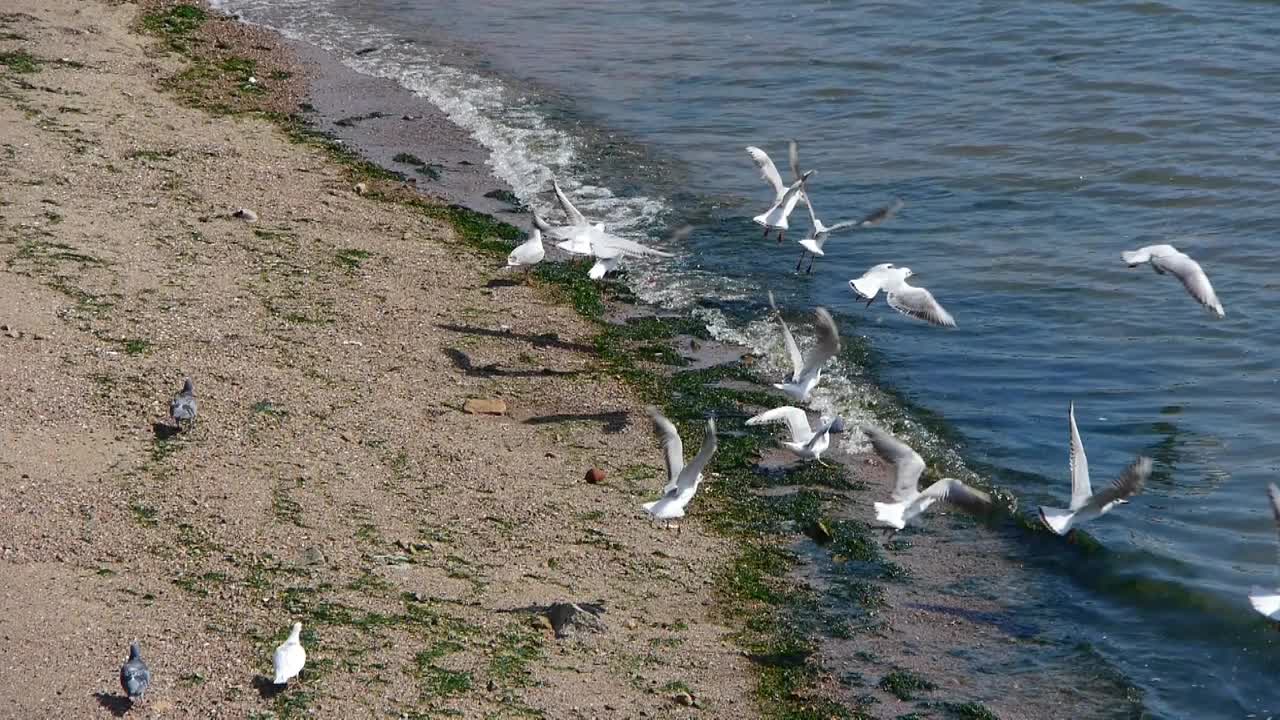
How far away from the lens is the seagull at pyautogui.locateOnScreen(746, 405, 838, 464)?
10.8 meters

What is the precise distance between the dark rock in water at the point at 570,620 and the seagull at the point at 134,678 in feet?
7.57

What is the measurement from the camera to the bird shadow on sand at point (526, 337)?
12.9m

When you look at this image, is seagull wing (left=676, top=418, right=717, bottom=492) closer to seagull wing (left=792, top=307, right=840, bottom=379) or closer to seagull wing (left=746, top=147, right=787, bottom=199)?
seagull wing (left=792, top=307, right=840, bottom=379)

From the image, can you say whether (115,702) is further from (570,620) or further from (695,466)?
(695,466)

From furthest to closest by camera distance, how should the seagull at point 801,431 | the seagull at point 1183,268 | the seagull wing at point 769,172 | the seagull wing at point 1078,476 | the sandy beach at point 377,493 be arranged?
the seagull wing at point 769,172, the seagull at point 1183,268, the seagull at point 801,431, the seagull wing at point 1078,476, the sandy beach at point 377,493

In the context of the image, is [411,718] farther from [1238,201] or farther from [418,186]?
[1238,201]

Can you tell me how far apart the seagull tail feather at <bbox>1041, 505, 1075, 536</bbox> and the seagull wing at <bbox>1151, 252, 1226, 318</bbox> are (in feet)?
12.0

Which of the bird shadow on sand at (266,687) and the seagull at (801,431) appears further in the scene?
the seagull at (801,431)

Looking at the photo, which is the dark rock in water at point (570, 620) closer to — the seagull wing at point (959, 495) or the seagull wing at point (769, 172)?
the seagull wing at point (959, 495)

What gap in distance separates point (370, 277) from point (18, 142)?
436cm

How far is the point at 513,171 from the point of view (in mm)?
17828

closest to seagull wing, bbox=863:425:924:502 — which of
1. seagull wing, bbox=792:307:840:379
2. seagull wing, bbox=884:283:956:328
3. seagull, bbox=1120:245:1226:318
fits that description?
seagull wing, bbox=792:307:840:379

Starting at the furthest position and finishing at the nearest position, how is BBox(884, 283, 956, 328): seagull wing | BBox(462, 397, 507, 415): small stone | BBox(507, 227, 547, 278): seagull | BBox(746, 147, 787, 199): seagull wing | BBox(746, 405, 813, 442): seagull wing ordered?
BBox(746, 147, 787, 199): seagull wing, BBox(507, 227, 547, 278): seagull, BBox(884, 283, 956, 328): seagull wing, BBox(462, 397, 507, 415): small stone, BBox(746, 405, 813, 442): seagull wing

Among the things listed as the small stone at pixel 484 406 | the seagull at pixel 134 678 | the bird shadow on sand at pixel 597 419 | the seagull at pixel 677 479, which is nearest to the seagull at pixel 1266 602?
the seagull at pixel 677 479
